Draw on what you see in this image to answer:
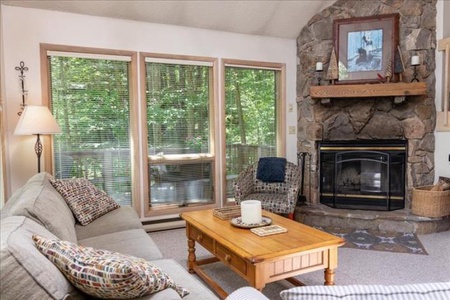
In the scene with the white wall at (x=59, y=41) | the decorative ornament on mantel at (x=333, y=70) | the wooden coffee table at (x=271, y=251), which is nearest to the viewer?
the wooden coffee table at (x=271, y=251)

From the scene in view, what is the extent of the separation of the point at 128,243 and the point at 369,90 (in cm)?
328

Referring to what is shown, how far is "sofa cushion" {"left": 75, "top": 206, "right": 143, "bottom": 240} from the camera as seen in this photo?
8.38ft

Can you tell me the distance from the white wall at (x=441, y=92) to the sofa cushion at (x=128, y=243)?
141 inches

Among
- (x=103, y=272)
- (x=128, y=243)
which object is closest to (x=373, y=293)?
(x=103, y=272)

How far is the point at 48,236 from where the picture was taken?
1.58m

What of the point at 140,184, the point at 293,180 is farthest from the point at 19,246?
the point at 293,180

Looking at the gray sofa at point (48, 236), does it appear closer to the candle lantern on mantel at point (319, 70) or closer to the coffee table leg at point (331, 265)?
the coffee table leg at point (331, 265)

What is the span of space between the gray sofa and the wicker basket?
310cm

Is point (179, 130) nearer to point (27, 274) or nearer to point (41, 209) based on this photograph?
point (41, 209)

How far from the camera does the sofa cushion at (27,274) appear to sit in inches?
42.9

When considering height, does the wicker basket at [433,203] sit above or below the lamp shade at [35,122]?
below

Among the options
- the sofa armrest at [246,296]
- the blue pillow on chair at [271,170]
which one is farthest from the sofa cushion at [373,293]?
the blue pillow on chair at [271,170]

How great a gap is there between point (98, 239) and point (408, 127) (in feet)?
12.2

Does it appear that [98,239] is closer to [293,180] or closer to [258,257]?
[258,257]
